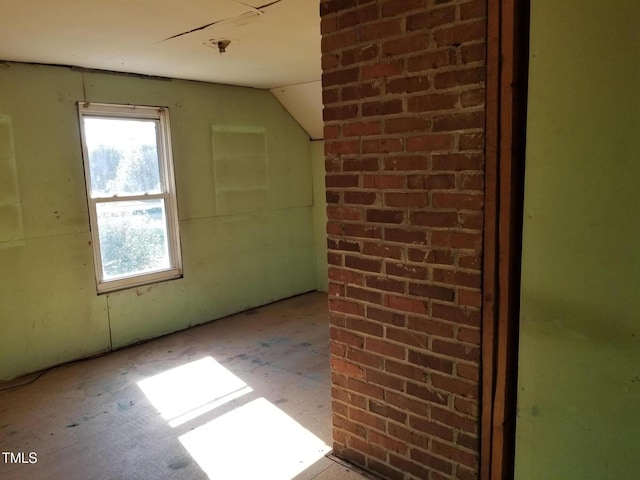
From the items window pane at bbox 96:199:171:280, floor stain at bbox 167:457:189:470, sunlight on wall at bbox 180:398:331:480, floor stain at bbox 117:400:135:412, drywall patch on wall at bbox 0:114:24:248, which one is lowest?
floor stain at bbox 117:400:135:412

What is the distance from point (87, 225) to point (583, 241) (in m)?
3.59

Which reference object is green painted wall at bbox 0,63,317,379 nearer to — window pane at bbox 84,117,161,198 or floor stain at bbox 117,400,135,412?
window pane at bbox 84,117,161,198

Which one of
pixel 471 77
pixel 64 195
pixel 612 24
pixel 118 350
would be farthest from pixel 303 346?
pixel 612 24

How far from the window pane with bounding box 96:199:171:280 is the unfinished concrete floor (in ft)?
2.38

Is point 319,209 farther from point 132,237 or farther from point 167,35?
point 167,35

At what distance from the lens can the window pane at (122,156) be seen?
378 centimetres

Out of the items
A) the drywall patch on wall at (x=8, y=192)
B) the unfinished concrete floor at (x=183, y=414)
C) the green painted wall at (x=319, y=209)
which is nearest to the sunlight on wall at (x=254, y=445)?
the unfinished concrete floor at (x=183, y=414)

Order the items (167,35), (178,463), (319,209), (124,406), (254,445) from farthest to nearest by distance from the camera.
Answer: (319,209), (124,406), (167,35), (254,445), (178,463)

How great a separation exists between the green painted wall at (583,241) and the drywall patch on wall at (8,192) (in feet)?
11.5

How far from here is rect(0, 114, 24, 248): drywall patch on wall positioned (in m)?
3.30

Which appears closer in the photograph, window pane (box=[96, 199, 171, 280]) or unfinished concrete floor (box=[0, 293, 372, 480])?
unfinished concrete floor (box=[0, 293, 372, 480])

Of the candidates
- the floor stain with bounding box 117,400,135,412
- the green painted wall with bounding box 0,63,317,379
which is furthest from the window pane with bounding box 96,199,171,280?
the floor stain with bounding box 117,400,135,412

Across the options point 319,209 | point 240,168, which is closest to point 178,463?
point 240,168

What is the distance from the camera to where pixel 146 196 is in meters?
4.06
